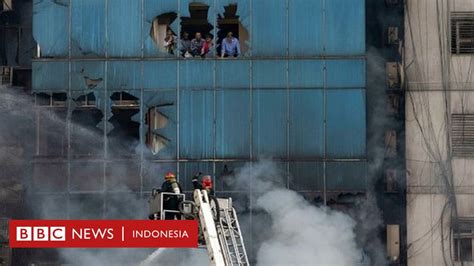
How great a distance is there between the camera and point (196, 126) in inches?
1414

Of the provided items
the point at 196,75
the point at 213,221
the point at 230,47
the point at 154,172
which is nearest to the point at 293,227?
the point at 154,172

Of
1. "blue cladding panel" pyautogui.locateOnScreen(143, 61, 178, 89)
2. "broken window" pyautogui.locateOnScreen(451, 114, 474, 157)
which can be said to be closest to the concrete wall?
"broken window" pyautogui.locateOnScreen(451, 114, 474, 157)

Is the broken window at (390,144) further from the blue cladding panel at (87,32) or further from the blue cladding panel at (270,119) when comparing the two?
the blue cladding panel at (87,32)

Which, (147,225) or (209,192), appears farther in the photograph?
(147,225)

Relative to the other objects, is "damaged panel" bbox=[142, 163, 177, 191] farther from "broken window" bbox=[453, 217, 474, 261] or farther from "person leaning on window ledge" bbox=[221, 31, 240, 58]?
"broken window" bbox=[453, 217, 474, 261]

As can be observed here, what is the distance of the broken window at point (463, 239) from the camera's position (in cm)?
3616

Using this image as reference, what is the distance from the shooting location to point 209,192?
1016 inches

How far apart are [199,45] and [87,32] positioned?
3.31 meters

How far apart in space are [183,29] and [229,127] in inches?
134

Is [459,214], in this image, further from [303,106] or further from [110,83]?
[110,83]

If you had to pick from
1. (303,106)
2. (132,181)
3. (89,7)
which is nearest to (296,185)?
(303,106)

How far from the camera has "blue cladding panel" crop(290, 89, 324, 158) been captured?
35.7 meters

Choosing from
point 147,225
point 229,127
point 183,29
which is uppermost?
point 183,29

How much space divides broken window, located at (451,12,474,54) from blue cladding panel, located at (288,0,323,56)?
4.14 metres
